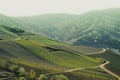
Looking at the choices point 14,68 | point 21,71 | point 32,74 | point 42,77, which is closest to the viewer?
point 42,77

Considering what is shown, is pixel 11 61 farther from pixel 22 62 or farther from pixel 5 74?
pixel 5 74

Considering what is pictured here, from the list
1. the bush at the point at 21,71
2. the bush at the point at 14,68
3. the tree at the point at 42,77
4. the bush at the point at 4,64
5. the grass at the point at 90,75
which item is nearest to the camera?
the tree at the point at 42,77

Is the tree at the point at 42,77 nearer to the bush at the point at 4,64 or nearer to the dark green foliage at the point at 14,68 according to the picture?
the dark green foliage at the point at 14,68

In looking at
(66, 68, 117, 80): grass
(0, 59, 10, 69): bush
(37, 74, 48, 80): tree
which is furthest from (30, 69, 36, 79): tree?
(66, 68, 117, 80): grass

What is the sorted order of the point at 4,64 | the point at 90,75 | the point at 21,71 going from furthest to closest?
1. the point at 90,75
2. the point at 4,64
3. the point at 21,71

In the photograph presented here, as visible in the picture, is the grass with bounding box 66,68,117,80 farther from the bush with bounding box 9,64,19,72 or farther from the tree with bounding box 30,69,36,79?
the bush with bounding box 9,64,19,72

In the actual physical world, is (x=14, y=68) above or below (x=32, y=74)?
above

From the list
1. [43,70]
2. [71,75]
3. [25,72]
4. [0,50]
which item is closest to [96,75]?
[71,75]

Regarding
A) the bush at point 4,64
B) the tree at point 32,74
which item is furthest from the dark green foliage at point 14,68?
the tree at point 32,74

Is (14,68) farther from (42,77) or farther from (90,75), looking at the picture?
(90,75)

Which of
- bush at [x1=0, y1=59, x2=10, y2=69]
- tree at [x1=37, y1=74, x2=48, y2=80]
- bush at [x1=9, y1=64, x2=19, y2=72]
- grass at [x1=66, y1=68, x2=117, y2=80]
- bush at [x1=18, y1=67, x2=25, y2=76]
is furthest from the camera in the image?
grass at [x1=66, y1=68, x2=117, y2=80]

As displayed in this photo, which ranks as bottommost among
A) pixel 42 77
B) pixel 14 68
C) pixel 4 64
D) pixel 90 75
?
pixel 42 77

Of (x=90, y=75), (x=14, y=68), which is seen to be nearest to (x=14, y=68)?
(x=14, y=68)
